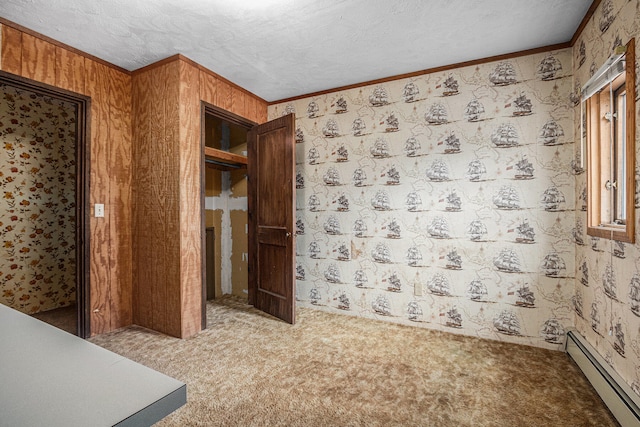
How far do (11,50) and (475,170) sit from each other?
383 cm

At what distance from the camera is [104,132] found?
9.27 ft

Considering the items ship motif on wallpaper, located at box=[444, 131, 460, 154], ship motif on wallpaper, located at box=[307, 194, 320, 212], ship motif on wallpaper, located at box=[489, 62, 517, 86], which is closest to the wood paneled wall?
ship motif on wallpaper, located at box=[307, 194, 320, 212]

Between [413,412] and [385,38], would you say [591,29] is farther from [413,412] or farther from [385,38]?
[413,412]

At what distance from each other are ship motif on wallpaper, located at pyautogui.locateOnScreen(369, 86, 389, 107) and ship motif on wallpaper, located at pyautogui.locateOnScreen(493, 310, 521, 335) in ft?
7.59

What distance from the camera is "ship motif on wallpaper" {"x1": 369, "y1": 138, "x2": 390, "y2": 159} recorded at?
3.19 meters

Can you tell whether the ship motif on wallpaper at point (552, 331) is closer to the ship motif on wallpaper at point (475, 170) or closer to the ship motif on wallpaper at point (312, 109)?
the ship motif on wallpaper at point (475, 170)

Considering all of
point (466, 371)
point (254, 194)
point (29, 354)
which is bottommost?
point (466, 371)

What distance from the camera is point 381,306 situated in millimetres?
3234

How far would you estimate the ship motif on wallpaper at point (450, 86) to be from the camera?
2890 mm

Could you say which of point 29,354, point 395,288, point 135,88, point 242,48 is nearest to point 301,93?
point 242,48

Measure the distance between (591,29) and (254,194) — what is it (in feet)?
10.6

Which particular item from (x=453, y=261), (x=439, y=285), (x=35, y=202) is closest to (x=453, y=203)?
(x=453, y=261)

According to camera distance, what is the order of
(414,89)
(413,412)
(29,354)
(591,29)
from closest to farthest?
(29,354) → (413,412) → (591,29) → (414,89)

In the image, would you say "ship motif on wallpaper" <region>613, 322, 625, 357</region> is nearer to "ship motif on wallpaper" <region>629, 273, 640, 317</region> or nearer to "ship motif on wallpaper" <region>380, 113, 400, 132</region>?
"ship motif on wallpaper" <region>629, 273, 640, 317</region>
